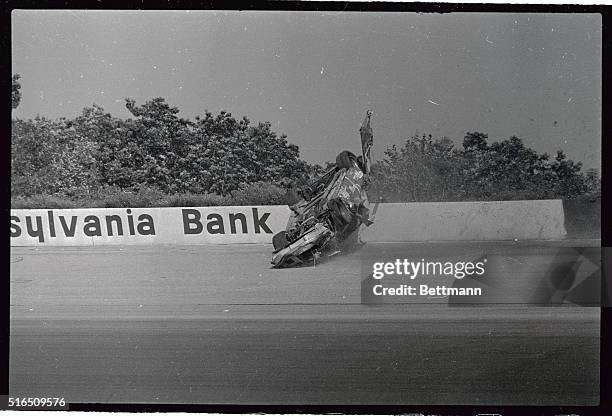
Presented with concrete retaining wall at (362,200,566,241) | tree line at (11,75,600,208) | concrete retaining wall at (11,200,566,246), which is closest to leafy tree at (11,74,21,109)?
tree line at (11,75,600,208)

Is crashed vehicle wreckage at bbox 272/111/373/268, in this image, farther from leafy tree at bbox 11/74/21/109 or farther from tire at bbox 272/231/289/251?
leafy tree at bbox 11/74/21/109

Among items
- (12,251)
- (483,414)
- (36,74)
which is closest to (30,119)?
(36,74)

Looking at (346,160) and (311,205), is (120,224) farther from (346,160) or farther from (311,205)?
(346,160)

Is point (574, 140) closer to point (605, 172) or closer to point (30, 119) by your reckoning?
point (605, 172)

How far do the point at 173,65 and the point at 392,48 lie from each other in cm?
126

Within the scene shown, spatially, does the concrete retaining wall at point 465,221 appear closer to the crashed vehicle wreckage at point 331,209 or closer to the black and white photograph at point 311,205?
the black and white photograph at point 311,205

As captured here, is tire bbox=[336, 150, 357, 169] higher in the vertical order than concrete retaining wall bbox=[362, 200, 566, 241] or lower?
higher

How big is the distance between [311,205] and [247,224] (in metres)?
0.38

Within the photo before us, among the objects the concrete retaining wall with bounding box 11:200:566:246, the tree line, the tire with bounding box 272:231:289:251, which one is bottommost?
the tire with bounding box 272:231:289:251

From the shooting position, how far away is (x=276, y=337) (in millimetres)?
4625

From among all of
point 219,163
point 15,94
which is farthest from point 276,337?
point 15,94

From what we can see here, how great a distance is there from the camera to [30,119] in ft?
15.3

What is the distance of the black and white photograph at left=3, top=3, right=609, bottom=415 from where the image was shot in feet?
15.1

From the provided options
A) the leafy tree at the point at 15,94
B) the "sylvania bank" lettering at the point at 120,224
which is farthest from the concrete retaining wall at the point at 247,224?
the leafy tree at the point at 15,94
